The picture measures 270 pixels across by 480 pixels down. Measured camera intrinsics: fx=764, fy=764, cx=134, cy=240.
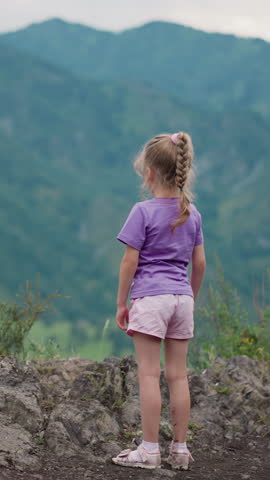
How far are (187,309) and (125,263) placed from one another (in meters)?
0.37

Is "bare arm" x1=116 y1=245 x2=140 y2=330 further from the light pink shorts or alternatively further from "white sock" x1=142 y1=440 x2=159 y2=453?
"white sock" x1=142 y1=440 x2=159 y2=453

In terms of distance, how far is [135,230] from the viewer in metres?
3.59

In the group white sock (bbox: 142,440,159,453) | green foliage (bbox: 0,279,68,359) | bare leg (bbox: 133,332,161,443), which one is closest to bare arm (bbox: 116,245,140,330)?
bare leg (bbox: 133,332,161,443)

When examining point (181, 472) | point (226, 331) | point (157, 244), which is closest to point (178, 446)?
point (181, 472)

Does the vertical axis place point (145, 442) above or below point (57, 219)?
below

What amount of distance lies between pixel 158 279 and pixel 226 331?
2859 millimetres

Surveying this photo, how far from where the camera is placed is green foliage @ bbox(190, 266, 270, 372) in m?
6.01

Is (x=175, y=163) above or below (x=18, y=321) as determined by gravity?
above

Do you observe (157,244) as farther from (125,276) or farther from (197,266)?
(197,266)

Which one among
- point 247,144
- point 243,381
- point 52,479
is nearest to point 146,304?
point 52,479

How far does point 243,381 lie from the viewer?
5105 mm

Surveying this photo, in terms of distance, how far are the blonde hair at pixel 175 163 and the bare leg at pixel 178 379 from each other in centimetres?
58

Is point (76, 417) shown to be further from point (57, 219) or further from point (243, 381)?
point (57, 219)

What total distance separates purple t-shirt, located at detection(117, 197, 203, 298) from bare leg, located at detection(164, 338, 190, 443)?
27cm
